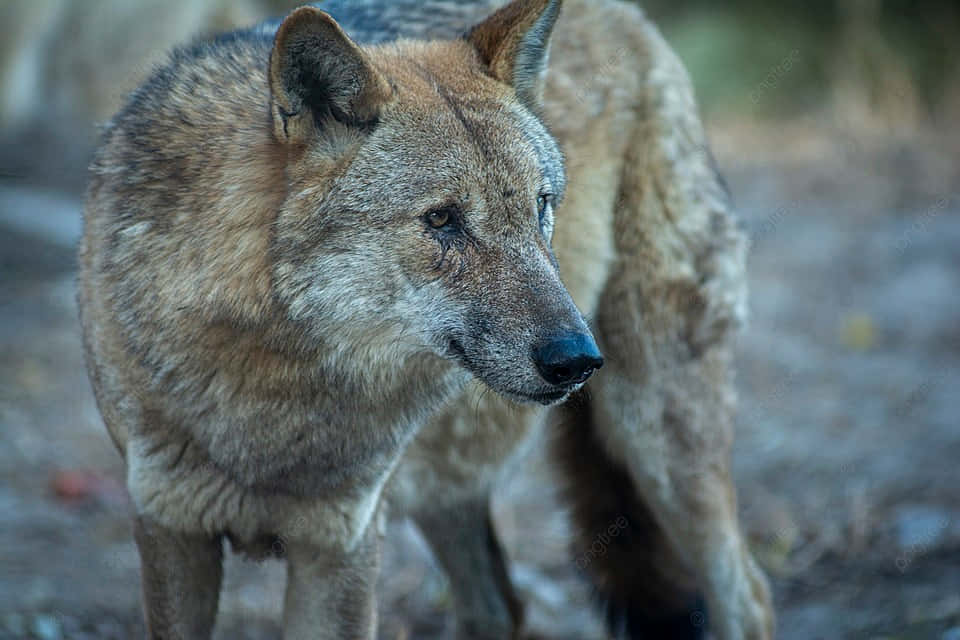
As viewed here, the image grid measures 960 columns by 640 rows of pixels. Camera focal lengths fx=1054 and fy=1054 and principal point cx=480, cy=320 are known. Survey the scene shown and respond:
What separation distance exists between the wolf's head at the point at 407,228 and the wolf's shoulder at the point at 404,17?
97 centimetres

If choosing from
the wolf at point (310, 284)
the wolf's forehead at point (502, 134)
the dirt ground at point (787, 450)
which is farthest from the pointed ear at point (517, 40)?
the dirt ground at point (787, 450)

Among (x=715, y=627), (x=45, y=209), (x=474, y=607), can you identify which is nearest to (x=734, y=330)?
(x=715, y=627)

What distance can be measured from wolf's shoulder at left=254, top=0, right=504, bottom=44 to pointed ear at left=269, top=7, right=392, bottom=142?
3.19 feet

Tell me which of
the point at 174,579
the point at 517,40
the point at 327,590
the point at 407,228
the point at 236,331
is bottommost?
the point at 327,590

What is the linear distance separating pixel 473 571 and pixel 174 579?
1.65 m

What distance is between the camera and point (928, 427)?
5973 mm

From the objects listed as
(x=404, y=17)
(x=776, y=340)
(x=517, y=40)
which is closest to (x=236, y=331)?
(x=517, y=40)

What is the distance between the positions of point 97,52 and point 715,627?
26.2ft

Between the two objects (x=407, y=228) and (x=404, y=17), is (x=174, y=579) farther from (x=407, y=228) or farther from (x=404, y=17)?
(x=404, y=17)

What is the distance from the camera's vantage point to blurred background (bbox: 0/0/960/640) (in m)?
4.55

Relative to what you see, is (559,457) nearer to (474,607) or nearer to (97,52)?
(474,607)

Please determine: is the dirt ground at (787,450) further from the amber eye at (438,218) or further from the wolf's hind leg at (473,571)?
the amber eye at (438,218)

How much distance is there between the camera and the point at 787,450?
6090 millimetres

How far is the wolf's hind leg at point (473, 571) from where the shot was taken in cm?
420
